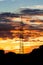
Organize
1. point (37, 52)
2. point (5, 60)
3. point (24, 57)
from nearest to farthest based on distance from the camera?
point (24, 57), point (5, 60), point (37, 52)

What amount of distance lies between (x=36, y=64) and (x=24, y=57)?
3.59 m

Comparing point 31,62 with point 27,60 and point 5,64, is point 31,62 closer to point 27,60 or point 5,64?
point 27,60

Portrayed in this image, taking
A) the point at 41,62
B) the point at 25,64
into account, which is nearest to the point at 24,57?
the point at 25,64

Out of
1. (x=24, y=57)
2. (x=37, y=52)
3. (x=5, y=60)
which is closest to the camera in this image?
(x=24, y=57)

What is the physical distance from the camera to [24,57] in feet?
147

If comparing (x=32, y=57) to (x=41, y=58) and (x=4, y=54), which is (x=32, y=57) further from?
(x=4, y=54)

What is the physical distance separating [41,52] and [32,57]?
697 centimetres

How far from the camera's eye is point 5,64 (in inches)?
1827

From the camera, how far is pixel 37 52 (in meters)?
51.3

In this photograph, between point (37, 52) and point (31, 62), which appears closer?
point (31, 62)

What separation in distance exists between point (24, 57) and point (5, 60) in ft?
17.7

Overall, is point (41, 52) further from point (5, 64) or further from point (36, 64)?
point (5, 64)

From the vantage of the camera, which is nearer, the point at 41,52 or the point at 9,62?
the point at 9,62

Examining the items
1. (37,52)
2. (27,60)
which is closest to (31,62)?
(27,60)
